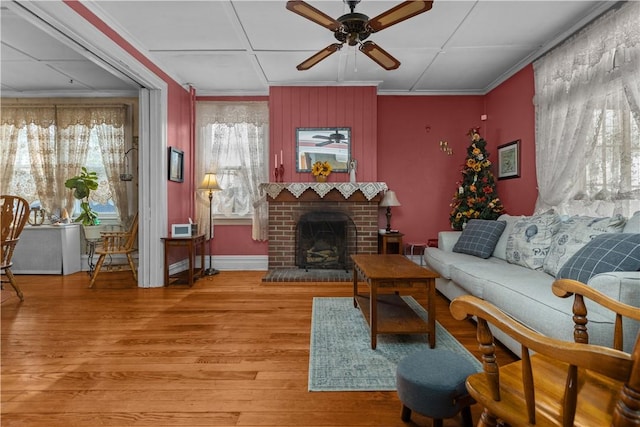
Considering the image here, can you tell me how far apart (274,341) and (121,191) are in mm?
3996

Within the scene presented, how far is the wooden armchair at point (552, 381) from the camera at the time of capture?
2.11 feet

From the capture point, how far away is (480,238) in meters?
3.48

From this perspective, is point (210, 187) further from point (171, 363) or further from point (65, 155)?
point (171, 363)

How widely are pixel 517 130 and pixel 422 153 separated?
1.32 m

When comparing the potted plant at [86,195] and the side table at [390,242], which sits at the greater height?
the potted plant at [86,195]

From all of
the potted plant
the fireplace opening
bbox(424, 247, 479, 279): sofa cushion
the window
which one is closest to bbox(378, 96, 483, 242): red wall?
the fireplace opening

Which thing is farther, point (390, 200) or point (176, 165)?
point (390, 200)

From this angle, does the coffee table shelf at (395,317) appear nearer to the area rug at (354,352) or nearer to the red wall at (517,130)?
the area rug at (354,352)

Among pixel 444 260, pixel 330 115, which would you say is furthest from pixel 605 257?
pixel 330 115

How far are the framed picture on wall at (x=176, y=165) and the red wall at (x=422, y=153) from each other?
2999mm

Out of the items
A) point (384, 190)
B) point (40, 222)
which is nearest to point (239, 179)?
point (384, 190)

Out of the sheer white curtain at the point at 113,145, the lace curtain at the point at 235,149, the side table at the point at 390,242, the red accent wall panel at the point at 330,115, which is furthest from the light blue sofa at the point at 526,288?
the sheer white curtain at the point at 113,145

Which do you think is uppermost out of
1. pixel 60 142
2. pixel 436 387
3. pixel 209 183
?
pixel 60 142

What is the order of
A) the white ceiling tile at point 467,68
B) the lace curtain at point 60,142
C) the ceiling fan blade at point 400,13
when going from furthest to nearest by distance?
the lace curtain at point 60,142, the white ceiling tile at point 467,68, the ceiling fan blade at point 400,13
